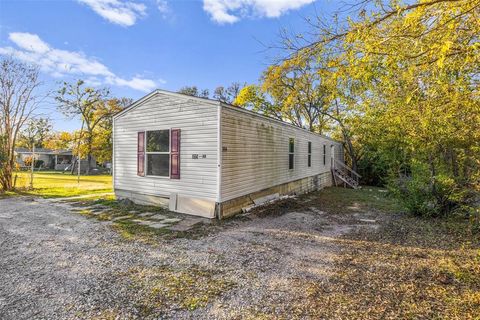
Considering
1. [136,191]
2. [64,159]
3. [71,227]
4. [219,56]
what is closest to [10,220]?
[71,227]

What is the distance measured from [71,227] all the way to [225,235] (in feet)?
11.3

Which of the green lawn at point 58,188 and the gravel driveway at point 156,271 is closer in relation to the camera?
the gravel driveway at point 156,271

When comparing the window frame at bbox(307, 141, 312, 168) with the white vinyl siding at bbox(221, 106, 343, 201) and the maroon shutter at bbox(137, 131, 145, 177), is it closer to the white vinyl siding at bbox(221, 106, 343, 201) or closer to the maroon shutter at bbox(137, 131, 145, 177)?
the white vinyl siding at bbox(221, 106, 343, 201)

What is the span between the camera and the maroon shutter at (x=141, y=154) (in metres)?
7.65

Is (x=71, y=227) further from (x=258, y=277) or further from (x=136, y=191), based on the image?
(x=258, y=277)

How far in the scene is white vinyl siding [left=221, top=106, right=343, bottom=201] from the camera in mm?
6496

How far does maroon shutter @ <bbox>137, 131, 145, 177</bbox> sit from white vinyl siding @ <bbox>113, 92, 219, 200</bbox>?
0.58 ft

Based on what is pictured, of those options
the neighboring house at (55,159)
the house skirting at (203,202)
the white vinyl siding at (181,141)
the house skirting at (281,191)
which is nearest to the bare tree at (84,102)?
the neighboring house at (55,159)

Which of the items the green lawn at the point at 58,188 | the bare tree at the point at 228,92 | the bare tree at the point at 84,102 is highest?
the bare tree at the point at 228,92

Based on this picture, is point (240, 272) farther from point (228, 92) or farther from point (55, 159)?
point (55, 159)

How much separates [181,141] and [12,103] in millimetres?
9126

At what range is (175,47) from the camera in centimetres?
1185

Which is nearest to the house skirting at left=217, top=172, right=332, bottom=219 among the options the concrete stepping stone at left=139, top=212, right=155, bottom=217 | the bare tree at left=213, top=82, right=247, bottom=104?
the concrete stepping stone at left=139, top=212, right=155, bottom=217

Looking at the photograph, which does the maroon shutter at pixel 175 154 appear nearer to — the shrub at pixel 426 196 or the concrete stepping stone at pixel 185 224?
the concrete stepping stone at pixel 185 224
